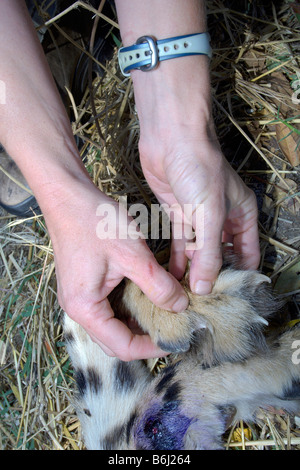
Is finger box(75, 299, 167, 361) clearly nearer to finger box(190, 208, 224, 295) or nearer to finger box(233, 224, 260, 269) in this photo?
finger box(190, 208, 224, 295)

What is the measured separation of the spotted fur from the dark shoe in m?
0.82

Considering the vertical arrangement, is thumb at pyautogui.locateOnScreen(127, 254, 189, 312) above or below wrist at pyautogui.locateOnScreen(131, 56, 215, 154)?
below

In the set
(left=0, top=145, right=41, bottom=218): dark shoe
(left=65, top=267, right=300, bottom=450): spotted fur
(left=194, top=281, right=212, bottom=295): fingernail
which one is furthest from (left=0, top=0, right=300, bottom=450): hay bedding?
(left=194, top=281, right=212, bottom=295): fingernail

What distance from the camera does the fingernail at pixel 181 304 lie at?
1.23 metres

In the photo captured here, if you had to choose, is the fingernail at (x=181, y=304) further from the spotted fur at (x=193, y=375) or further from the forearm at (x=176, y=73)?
the forearm at (x=176, y=73)

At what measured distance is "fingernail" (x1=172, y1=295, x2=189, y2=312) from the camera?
4.03 feet

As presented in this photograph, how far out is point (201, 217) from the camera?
3.75 feet

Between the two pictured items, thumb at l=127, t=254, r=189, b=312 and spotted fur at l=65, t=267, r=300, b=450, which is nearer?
thumb at l=127, t=254, r=189, b=312

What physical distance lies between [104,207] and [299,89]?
1212mm

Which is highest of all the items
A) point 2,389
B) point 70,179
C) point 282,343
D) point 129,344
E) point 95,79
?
point 95,79

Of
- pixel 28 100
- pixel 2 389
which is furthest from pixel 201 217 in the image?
pixel 2 389

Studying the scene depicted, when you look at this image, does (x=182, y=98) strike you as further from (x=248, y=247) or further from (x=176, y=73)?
(x=248, y=247)

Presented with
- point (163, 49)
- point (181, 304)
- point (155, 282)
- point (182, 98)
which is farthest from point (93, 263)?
point (163, 49)

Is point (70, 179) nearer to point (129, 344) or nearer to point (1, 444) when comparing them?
point (129, 344)
